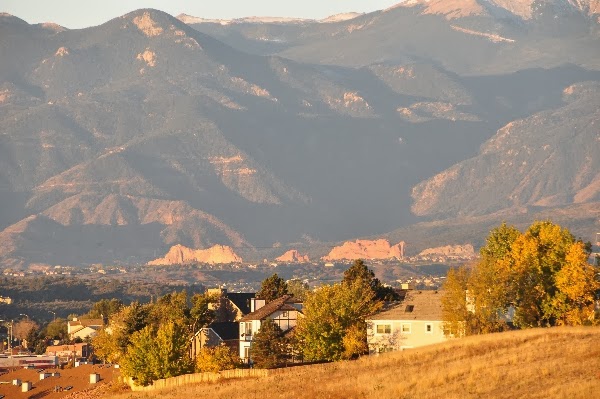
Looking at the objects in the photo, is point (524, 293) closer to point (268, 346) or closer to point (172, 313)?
point (268, 346)

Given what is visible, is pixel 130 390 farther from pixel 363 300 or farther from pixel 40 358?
pixel 40 358

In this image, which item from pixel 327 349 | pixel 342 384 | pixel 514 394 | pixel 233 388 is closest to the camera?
pixel 514 394

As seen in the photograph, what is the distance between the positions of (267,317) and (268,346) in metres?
8.65

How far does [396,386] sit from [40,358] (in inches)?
3559

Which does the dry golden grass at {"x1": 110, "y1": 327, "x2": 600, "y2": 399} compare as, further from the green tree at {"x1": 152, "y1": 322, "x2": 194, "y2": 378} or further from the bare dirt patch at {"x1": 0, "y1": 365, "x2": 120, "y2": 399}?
the bare dirt patch at {"x1": 0, "y1": 365, "x2": 120, "y2": 399}

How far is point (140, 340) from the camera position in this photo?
136m

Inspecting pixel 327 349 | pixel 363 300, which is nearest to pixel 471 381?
pixel 327 349

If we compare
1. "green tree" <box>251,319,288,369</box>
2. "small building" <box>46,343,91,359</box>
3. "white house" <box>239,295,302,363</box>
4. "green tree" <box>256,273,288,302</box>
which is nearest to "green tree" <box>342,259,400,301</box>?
"white house" <box>239,295,302,363</box>

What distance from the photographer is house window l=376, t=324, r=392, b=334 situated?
132 m

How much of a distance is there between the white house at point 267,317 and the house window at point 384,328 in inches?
353

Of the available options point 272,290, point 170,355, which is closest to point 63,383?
point 170,355

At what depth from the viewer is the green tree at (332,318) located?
12688 centimetres

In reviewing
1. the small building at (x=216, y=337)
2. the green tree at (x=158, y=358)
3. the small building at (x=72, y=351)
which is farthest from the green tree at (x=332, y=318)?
the small building at (x=72, y=351)

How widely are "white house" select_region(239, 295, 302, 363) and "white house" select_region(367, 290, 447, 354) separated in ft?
28.9
